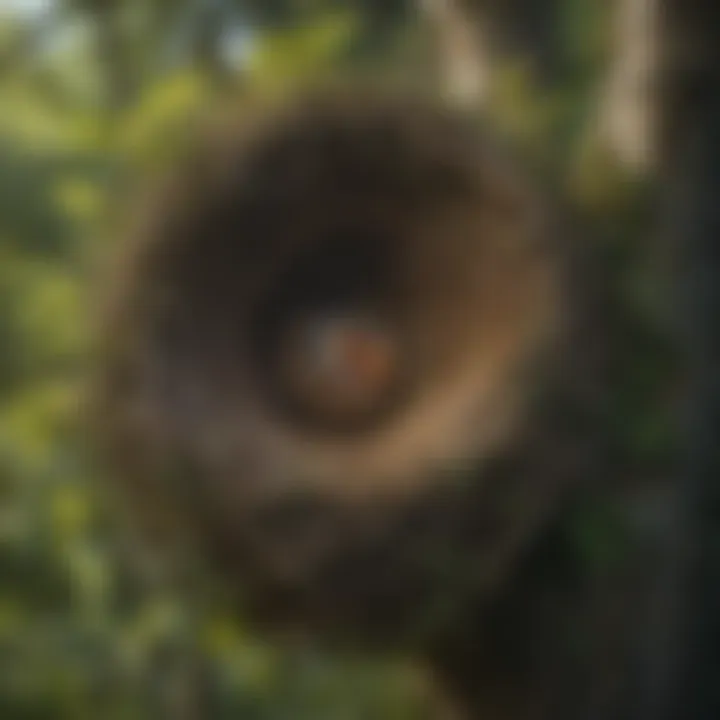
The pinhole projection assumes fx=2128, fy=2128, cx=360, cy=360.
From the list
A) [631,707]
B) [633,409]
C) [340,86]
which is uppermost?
[340,86]

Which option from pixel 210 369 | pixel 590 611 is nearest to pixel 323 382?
pixel 210 369

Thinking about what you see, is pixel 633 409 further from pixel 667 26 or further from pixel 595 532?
pixel 667 26

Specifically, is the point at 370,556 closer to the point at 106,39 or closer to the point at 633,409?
the point at 633,409

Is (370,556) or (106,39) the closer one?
(370,556)

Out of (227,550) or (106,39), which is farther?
(106,39)

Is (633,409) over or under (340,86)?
under

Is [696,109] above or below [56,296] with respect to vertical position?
above
